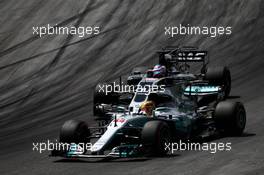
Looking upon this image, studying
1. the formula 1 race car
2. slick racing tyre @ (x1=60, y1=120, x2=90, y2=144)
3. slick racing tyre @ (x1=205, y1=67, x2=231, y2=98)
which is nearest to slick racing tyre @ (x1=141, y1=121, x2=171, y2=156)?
the formula 1 race car

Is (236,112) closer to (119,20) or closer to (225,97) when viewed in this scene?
(225,97)

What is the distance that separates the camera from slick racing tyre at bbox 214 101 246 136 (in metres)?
16.1

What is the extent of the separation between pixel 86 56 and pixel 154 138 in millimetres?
12866

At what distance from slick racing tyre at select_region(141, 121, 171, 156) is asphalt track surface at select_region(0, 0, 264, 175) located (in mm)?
250

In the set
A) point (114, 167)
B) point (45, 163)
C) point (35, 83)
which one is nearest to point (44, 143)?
point (45, 163)

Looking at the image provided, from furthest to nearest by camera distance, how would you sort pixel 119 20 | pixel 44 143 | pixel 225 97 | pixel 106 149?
1. pixel 119 20
2. pixel 225 97
3. pixel 44 143
4. pixel 106 149

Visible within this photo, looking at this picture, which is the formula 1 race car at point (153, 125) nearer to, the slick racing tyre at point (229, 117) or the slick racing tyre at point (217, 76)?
the slick racing tyre at point (229, 117)

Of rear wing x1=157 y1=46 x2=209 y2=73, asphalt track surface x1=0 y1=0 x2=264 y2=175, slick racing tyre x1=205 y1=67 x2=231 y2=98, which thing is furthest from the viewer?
slick racing tyre x1=205 y1=67 x2=231 y2=98

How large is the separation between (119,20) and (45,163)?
14561 mm

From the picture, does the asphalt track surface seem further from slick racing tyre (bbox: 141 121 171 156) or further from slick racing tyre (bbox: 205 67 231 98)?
slick racing tyre (bbox: 205 67 231 98)

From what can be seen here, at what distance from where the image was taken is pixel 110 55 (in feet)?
87.4

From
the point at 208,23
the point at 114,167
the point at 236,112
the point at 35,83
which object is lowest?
the point at 114,167

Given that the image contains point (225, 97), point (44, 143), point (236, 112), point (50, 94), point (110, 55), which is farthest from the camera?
point (110, 55)

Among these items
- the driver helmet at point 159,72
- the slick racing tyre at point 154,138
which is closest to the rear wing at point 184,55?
the driver helmet at point 159,72
